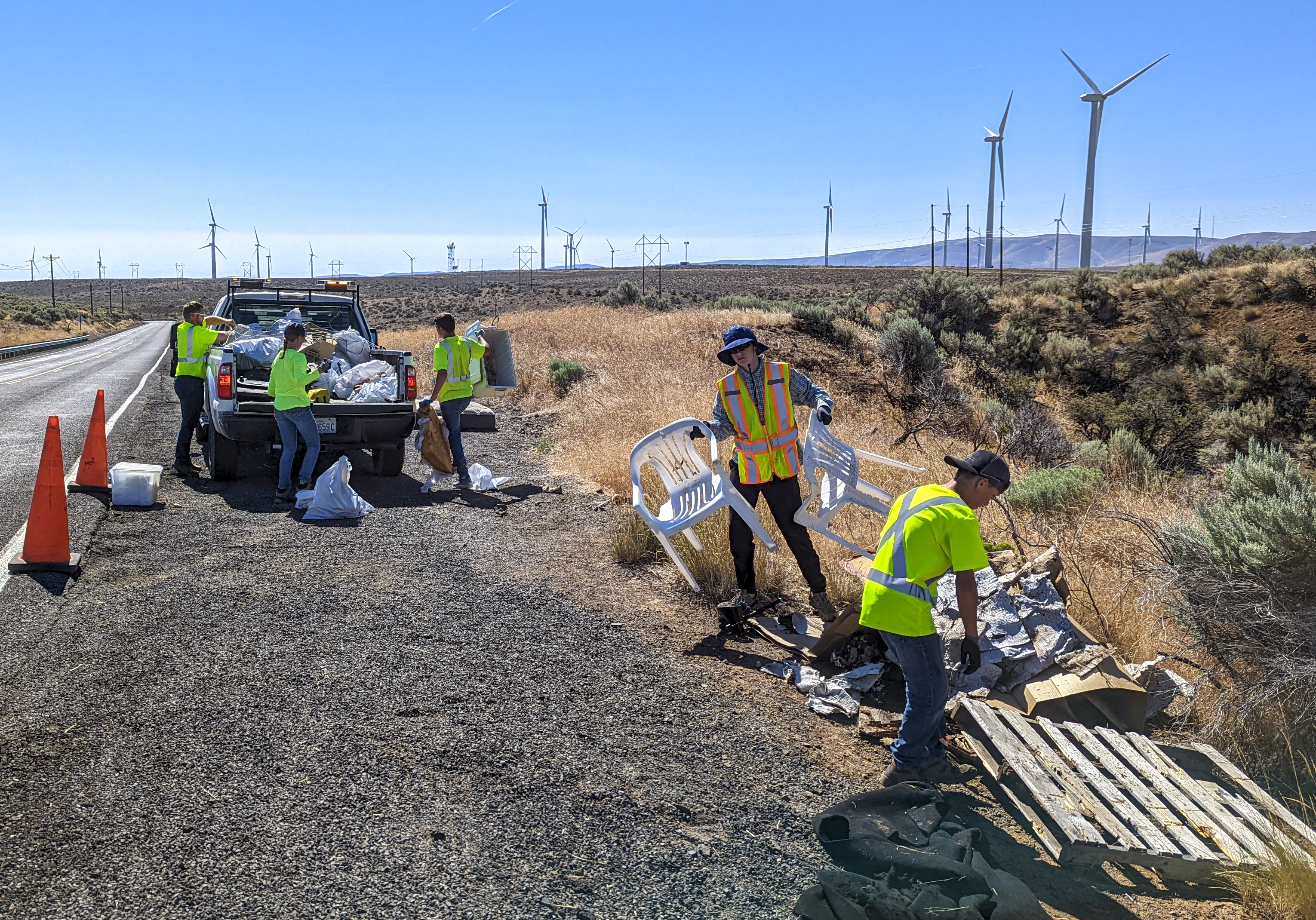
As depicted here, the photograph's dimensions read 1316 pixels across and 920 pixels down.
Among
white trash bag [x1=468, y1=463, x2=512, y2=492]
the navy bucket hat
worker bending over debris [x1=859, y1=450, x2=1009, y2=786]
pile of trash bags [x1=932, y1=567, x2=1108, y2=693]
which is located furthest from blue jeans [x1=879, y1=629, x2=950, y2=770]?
white trash bag [x1=468, y1=463, x2=512, y2=492]

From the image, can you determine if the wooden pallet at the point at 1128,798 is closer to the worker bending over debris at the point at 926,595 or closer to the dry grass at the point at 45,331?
the worker bending over debris at the point at 926,595

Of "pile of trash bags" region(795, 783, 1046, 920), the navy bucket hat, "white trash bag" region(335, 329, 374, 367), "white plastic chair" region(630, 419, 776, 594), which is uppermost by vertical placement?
the navy bucket hat

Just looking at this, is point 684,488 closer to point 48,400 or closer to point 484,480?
point 484,480

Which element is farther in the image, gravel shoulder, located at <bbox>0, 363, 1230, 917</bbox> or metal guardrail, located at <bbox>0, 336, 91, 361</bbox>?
metal guardrail, located at <bbox>0, 336, 91, 361</bbox>

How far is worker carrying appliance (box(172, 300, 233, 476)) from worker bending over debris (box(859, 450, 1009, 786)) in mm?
8247

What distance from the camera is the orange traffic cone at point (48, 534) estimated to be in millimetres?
6477

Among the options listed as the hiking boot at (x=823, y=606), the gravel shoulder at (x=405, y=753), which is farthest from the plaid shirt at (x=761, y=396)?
the gravel shoulder at (x=405, y=753)

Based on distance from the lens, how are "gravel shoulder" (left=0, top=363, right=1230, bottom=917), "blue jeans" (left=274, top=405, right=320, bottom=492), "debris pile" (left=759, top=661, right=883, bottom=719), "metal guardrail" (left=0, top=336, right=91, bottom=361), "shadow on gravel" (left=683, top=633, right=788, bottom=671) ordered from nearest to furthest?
1. "gravel shoulder" (left=0, top=363, right=1230, bottom=917)
2. "debris pile" (left=759, top=661, right=883, bottom=719)
3. "shadow on gravel" (left=683, top=633, right=788, bottom=671)
4. "blue jeans" (left=274, top=405, right=320, bottom=492)
5. "metal guardrail" (left=0, top=336, right=91, bottom=361)

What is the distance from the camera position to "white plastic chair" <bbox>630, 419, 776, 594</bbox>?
5.75 metres

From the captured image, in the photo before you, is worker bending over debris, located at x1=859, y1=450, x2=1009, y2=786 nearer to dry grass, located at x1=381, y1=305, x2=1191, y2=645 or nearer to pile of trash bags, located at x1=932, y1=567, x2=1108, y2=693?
pile of trash bags, located at x1=932, y1=567, x2=1108, y2=693

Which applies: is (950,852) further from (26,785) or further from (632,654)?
(26,785)

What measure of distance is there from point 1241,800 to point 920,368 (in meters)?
15.8

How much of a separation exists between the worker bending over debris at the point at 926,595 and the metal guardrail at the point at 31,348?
34826mm

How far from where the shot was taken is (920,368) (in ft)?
62.1
